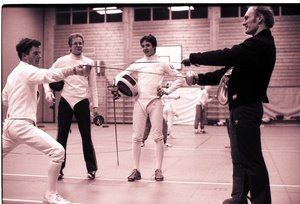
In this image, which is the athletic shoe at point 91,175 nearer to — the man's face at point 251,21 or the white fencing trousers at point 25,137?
the white fencing trousers at point 25,137

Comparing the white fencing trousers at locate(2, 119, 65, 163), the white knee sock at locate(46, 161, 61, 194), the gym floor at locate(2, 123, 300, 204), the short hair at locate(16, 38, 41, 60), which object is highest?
the short hair at locate(16, 38, 41, 60)

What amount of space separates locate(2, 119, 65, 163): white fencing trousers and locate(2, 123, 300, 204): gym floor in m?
0.35

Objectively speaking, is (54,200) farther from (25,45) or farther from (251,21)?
(251,21)

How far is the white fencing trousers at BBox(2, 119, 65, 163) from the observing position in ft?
8.43

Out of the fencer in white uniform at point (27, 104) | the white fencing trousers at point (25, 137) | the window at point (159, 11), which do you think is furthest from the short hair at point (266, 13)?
the white fencing trousers at point (25, 137)

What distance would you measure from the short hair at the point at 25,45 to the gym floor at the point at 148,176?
0.95 metres

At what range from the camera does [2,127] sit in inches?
100

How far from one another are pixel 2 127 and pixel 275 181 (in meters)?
2.49

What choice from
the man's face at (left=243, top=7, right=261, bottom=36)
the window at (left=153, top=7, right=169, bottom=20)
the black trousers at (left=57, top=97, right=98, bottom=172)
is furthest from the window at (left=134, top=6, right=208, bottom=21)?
the black trousers at (left=57, top=97, right=98, bottom=172)

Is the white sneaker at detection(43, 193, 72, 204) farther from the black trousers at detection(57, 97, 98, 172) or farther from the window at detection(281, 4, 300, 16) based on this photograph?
the window at detection(281, 4, 300, 16)

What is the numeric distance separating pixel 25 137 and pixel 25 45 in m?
0.66

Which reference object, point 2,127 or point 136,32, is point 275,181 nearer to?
point 2,127

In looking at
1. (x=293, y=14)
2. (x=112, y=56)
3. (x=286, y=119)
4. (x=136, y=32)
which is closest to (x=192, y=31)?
(x=136, y=32)

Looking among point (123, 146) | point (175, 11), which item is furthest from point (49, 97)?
point (123, 146)
